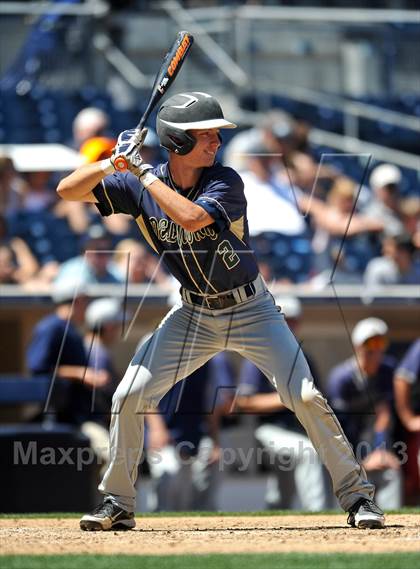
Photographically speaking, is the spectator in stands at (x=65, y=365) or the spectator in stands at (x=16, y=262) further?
the spectator in stands at (x=16, y=262)

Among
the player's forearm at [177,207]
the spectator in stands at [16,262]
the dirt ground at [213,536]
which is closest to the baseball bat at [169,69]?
the player's forearm at [177,207]

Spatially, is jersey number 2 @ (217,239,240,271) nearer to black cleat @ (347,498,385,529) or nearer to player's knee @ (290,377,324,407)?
player's knee @ (290,377,324,407)

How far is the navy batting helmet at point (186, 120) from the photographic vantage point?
5516 mm

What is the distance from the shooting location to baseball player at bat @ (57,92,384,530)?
5523mm

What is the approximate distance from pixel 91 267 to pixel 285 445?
2.03m

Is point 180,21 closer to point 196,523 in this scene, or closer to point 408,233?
point 408,233

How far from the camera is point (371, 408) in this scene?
8766 millimetres

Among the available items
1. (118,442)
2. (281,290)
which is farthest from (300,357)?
(281,290)

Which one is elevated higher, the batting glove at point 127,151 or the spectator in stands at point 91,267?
the batting glove at point 127,151

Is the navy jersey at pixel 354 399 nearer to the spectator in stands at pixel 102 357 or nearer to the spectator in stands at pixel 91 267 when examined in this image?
the spectator in stands at pixel 102 357

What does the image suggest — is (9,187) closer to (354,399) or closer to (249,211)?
(249,211)

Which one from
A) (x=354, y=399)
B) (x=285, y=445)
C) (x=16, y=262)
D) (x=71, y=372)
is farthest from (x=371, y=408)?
(x=16, y=262)

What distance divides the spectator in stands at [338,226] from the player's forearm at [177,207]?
195 inches

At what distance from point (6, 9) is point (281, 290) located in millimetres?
4903
